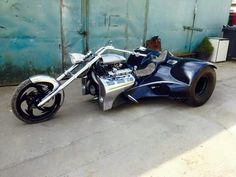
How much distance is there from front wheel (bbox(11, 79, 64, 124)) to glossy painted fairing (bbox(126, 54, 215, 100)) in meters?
0.99

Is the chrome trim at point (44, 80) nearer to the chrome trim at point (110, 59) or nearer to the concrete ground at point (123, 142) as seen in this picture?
the concrete ground at point (123, 142)

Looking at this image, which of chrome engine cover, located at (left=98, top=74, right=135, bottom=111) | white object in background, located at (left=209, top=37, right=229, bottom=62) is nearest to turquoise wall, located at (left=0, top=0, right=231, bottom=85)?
white object in background, located at (left=209, top=37, right=229, bottom=62)

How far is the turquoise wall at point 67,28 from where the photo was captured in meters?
3.84

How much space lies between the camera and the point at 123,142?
2.45m

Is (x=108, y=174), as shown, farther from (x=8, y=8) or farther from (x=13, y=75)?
(x=8, y=8)

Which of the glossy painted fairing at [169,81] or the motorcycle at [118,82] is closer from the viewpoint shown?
the motorcycle at [118,82]

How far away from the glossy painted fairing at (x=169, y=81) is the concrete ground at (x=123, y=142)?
0.23 m

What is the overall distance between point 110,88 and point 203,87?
150 centimetres

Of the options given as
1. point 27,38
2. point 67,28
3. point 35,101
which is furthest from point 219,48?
point 35,101

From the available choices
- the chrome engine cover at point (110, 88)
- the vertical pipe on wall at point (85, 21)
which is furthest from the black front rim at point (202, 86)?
the vertical pipe on wall at point (85, 21)

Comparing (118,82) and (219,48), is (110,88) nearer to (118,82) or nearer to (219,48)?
(118,82)

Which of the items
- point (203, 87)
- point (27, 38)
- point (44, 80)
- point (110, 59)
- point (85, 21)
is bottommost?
point (203, 87)

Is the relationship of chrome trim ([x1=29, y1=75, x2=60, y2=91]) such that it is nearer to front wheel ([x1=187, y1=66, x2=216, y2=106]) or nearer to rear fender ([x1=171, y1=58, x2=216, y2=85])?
rear fender ([x1=171, y1=58, x2=216, y2=85])

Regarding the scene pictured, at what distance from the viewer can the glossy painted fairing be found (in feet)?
10.4
